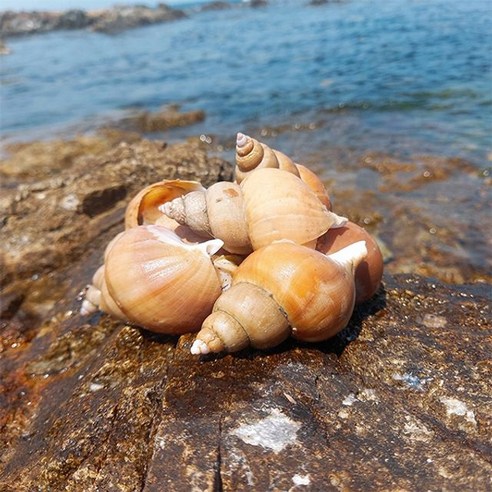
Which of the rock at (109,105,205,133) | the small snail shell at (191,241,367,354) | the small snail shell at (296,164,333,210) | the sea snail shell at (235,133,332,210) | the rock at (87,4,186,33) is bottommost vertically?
the rock at (109,105,205,133)

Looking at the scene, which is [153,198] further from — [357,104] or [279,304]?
[357,104]

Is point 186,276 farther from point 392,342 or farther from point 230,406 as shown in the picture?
point 392,342

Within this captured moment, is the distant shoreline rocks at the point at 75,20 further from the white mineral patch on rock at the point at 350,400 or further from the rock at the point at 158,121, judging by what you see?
the white mineral patch on rock at the point at 350,400

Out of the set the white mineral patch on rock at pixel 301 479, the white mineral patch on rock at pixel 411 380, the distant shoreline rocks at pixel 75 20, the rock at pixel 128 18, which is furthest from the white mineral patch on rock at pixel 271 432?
the distant shoreline rocks at pixel 75 20

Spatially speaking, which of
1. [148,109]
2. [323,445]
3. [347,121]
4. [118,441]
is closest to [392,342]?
[323,445]

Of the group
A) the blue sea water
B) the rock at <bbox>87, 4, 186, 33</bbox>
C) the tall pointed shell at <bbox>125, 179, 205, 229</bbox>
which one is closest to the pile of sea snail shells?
the tall pointed shell at <bbox>125, 179, 205, 229</bbox>

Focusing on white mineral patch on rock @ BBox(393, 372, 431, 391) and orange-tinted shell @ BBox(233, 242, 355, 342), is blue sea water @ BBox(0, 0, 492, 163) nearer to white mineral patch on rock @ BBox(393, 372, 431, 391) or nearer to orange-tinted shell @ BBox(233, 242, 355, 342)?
white mineral patch on rock @ BBox(393, 372, 431, 391)
